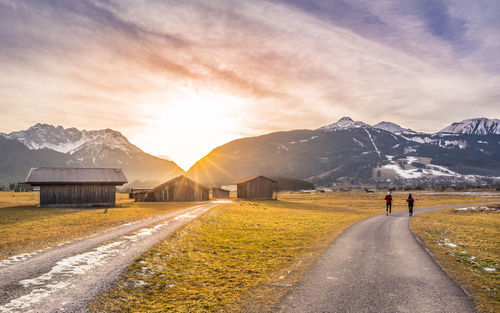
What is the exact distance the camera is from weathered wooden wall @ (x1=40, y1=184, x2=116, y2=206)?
4709 cm

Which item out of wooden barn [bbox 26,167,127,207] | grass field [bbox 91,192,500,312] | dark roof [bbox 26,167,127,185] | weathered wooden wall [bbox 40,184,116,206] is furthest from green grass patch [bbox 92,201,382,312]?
dark roof [bbox 26,167,127,185]

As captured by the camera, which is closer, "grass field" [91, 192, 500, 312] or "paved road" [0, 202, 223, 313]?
"paved road" [0, 202, 223, 313]

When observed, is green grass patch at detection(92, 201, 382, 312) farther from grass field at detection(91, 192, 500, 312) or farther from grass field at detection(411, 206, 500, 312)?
grass field at detection(411, 206, 500, 312)

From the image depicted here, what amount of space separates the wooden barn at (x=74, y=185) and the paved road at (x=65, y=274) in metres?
39.0

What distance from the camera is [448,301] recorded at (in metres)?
7.86

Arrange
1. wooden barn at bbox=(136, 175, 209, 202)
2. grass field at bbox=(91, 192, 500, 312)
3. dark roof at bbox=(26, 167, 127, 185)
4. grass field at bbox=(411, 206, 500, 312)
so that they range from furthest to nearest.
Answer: wooden barn at bbox=(136, 175, 209, 202) → dark roof at bbox=(26, 167, 127, 185) → grass field at bbox=(411, 206, 500, 312) → grass field at bbox=(91, 192, 500, 312)

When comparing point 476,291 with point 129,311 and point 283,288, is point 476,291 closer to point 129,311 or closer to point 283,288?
point 283,288

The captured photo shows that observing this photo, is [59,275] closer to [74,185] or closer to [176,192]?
[74,185]

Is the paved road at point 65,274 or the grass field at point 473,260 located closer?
the paved road at point 65,274

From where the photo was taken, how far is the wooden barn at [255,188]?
7538 centimetres

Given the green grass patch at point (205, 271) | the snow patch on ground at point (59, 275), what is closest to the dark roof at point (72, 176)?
the green grass patch at point (205, 271)

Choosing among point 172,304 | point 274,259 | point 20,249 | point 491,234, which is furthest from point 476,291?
point 20,249

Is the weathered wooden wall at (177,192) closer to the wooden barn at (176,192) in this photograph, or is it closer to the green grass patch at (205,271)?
the wooden barn at (176,192)

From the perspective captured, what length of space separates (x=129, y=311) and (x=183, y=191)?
60309mm
